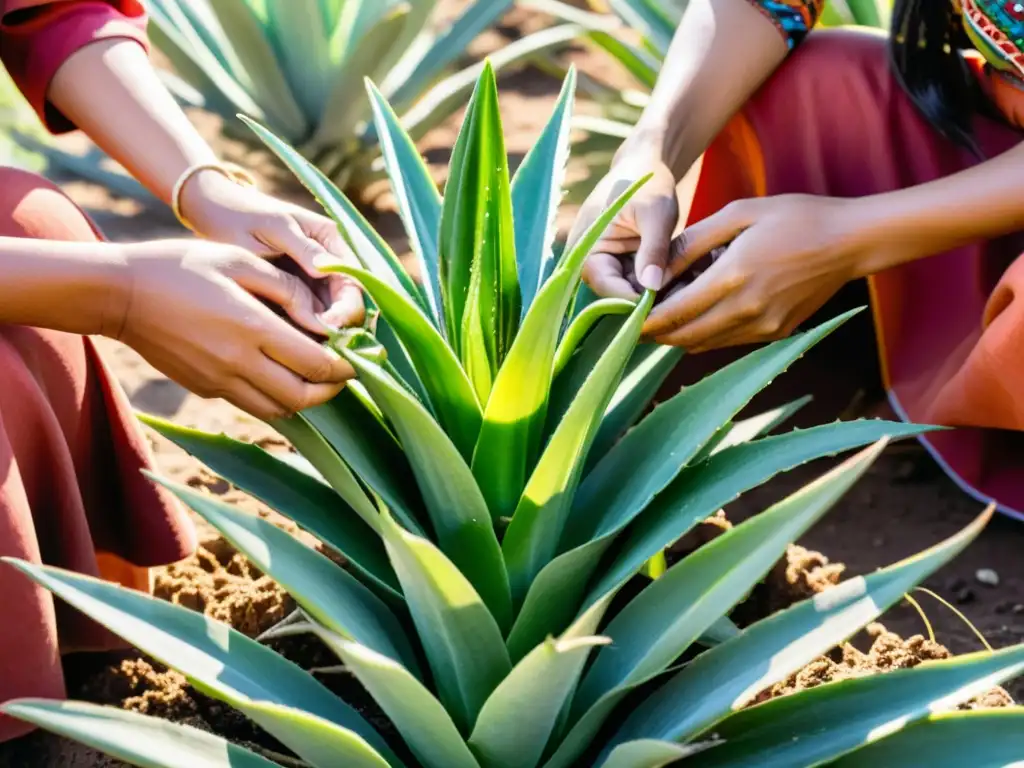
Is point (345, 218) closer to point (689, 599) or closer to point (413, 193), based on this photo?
point (413, 193)

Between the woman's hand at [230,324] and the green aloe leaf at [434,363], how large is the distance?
72 mm

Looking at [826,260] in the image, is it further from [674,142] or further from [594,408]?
[594,408]

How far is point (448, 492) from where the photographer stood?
0.86 m

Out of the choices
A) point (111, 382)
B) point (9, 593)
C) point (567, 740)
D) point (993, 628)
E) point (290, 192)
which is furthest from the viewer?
point (290, 192)

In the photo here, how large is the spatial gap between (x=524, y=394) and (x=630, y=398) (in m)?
0.21

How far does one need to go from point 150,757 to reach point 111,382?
49cm

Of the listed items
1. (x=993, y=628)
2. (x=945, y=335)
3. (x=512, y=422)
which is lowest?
(x=993, y=628)

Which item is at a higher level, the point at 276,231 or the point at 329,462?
the point at 276,231

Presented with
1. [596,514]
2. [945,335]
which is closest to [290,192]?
[945,335]

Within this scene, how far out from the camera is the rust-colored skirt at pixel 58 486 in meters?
0.99

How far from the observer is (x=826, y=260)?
1.17m

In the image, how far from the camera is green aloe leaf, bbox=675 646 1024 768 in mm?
794

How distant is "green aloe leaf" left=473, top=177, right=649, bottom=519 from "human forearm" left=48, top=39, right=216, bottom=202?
491mm

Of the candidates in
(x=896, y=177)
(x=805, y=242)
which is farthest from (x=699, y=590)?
(x=896, y=177)
